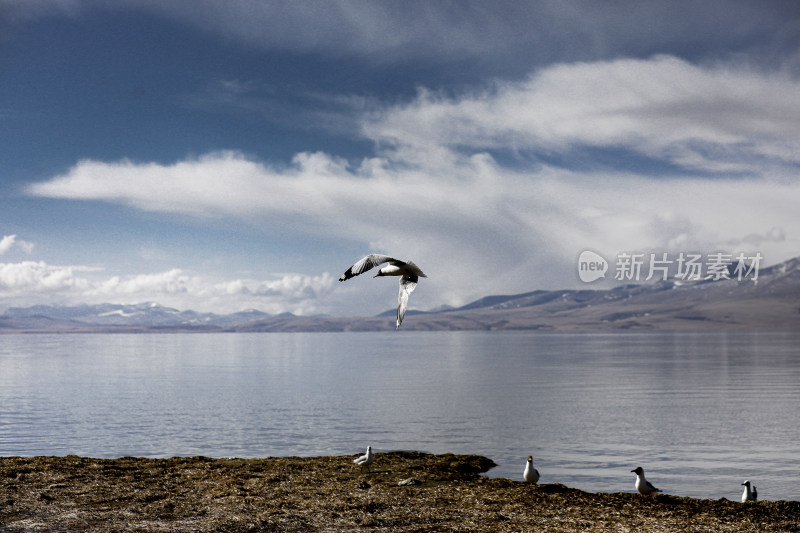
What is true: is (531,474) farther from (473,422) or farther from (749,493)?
(473,422)

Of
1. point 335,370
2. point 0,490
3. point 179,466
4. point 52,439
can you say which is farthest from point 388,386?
point 0,490

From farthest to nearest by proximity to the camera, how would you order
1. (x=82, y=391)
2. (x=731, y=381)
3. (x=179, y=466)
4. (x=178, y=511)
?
1. (x=731, y=381)
2. (x=82, y=391)
3. (x=179, y=466)
4. (x=178, y=511)

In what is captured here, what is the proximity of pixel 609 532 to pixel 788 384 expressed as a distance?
69248mm

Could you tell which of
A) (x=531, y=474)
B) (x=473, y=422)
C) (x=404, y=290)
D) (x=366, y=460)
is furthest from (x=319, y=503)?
(x=473, y=422)

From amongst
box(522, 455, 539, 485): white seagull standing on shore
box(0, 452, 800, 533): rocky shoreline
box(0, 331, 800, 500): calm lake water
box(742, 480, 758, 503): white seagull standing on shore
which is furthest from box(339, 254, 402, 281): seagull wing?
box(0, 331, 800, 500): calm lake water

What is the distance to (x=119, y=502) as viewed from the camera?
19.8 metres

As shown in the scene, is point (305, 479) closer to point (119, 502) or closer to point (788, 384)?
point (119, 502)

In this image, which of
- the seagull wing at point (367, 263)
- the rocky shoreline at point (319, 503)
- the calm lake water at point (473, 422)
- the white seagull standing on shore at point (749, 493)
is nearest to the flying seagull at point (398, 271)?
the seagull wing at point (367, 263)

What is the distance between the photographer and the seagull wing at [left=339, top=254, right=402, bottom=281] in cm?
771

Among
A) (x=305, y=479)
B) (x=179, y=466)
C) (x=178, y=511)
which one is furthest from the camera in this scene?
(x=179, y=466)

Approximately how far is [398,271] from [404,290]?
30 centimetres

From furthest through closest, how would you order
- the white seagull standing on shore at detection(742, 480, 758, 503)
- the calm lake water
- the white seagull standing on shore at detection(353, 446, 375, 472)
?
the calm lake water, the white seagull standing on shore at detection(353, 446, 375, 472), the white seagull standing on shore at detection(742, 480, 758, 503)

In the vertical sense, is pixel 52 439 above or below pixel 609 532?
below

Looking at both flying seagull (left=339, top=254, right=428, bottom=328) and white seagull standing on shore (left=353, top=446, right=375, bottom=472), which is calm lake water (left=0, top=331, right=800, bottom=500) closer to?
white seagull standing on shore (left=353, top=446, right=375, bottom=472)
